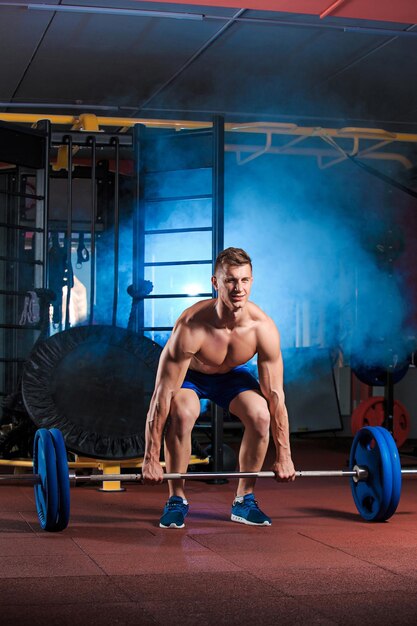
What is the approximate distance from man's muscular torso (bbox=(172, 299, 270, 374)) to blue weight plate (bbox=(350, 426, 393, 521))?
2.13ft

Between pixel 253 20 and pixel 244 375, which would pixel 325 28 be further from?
pixel 244 375

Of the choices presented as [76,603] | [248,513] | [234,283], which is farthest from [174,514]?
[76,603]

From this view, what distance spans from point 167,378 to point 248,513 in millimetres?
682

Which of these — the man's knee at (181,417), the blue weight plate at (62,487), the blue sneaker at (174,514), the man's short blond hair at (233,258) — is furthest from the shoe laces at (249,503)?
the man's short blond hair at (233,258)

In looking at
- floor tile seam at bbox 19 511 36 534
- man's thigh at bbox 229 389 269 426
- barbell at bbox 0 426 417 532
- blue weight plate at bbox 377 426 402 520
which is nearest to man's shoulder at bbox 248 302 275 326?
man's thigh at bbox 229 389 269 426

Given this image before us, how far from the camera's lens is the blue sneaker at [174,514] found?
12.1 ft

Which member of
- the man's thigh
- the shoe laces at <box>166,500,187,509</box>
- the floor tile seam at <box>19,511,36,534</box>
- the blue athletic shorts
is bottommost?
the floor tile seam at <box>19,511,36,534</box>

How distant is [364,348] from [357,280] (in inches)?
35.8

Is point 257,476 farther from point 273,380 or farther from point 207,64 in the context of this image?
point 207,64

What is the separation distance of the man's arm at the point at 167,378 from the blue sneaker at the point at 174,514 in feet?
1.02

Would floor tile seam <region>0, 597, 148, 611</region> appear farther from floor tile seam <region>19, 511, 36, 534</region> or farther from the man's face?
the man's face

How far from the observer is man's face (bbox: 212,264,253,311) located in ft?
11.3

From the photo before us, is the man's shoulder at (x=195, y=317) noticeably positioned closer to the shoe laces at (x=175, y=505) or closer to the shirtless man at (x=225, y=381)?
the shirtless man at (x=225, y=381)

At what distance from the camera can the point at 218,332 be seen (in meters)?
3.60
